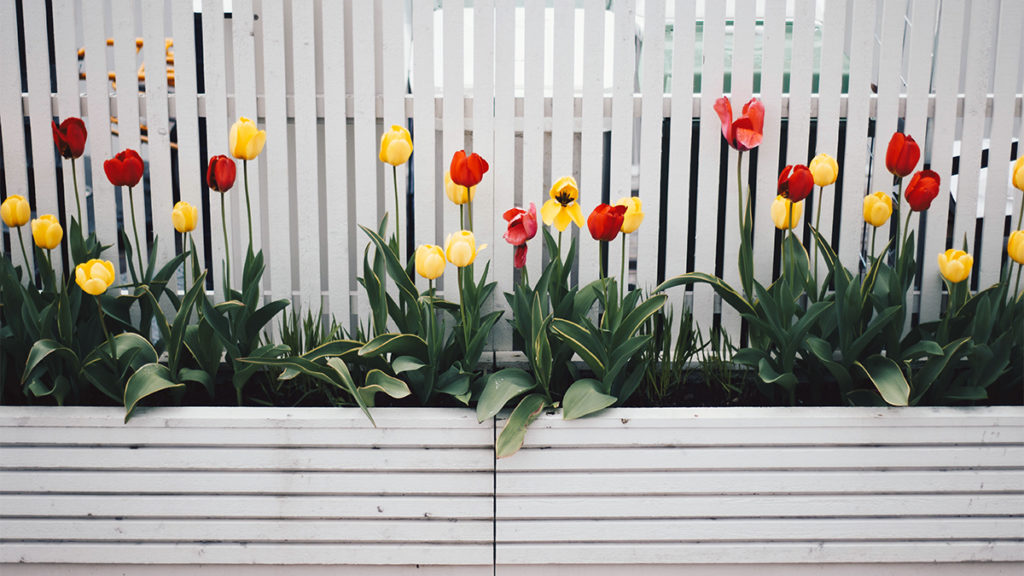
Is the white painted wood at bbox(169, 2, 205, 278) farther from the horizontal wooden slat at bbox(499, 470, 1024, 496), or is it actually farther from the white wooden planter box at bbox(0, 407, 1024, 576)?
the horizontal wooden slat at bbox(499, 470, 1024, 496)

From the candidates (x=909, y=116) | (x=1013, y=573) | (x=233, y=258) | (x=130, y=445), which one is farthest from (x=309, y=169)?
(x=1013, y=573)

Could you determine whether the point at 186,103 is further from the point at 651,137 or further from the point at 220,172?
the point at 651,137

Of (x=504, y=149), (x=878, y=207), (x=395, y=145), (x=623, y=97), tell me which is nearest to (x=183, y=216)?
(x=395, y=145)

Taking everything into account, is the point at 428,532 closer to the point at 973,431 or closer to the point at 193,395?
the point at 193,395

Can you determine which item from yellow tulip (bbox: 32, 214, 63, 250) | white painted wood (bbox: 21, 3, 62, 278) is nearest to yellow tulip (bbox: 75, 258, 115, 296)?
yellow tulip (bbox: 32, 214, 63, 250)

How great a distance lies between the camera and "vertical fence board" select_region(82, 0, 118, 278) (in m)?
1.83

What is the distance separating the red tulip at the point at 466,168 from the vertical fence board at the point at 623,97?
401 millimetres

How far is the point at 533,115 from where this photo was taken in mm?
1854

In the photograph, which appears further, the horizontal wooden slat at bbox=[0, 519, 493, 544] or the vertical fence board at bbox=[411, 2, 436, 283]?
the vertical fence board at bbox=[411, 2, 436, 283]

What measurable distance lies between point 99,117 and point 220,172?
493 millimetres

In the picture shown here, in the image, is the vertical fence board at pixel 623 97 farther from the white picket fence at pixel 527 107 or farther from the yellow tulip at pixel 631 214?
the yellow tulip at pixel 631 214

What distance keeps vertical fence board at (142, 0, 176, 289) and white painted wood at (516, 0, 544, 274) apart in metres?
0.84

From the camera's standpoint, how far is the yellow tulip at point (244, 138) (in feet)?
5.28

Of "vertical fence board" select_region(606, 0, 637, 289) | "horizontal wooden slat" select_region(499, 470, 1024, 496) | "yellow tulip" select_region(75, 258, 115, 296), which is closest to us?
"yellow tulip" select_region(75, 258, 115, 296)
